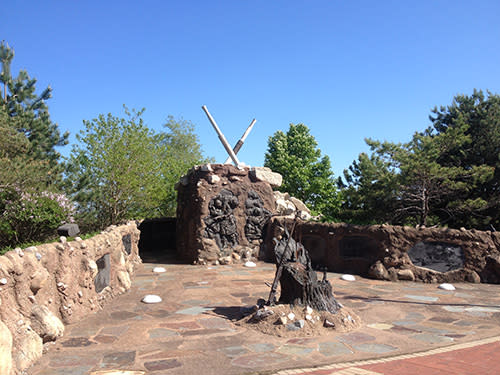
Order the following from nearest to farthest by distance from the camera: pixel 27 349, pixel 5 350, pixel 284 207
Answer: pixel 5 350 → pixel 27 349 → pixel 284 207

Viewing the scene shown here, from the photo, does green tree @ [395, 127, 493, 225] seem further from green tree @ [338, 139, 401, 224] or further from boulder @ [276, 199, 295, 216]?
boulder @ [276, 199, 295, 216]

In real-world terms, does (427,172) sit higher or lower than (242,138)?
lower

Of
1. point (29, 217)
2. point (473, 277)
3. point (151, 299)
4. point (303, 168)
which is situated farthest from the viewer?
point (303, 168)

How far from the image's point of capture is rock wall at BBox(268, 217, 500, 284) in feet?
30.2

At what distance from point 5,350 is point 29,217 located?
746 cm

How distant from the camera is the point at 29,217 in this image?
32.7ft

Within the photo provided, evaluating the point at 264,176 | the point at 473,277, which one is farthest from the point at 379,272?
the point at 264,176

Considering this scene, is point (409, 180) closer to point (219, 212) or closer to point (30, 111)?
point (219, 212)

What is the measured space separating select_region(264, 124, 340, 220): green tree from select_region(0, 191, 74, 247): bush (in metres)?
18.3

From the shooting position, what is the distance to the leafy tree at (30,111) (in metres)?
15.3

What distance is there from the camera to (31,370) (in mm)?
3947

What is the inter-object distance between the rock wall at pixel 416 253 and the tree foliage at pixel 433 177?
1.60 meters

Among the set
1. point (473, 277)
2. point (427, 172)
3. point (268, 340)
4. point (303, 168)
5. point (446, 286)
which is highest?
point (303, 168)

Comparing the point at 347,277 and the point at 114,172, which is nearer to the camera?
the point at 347,277
